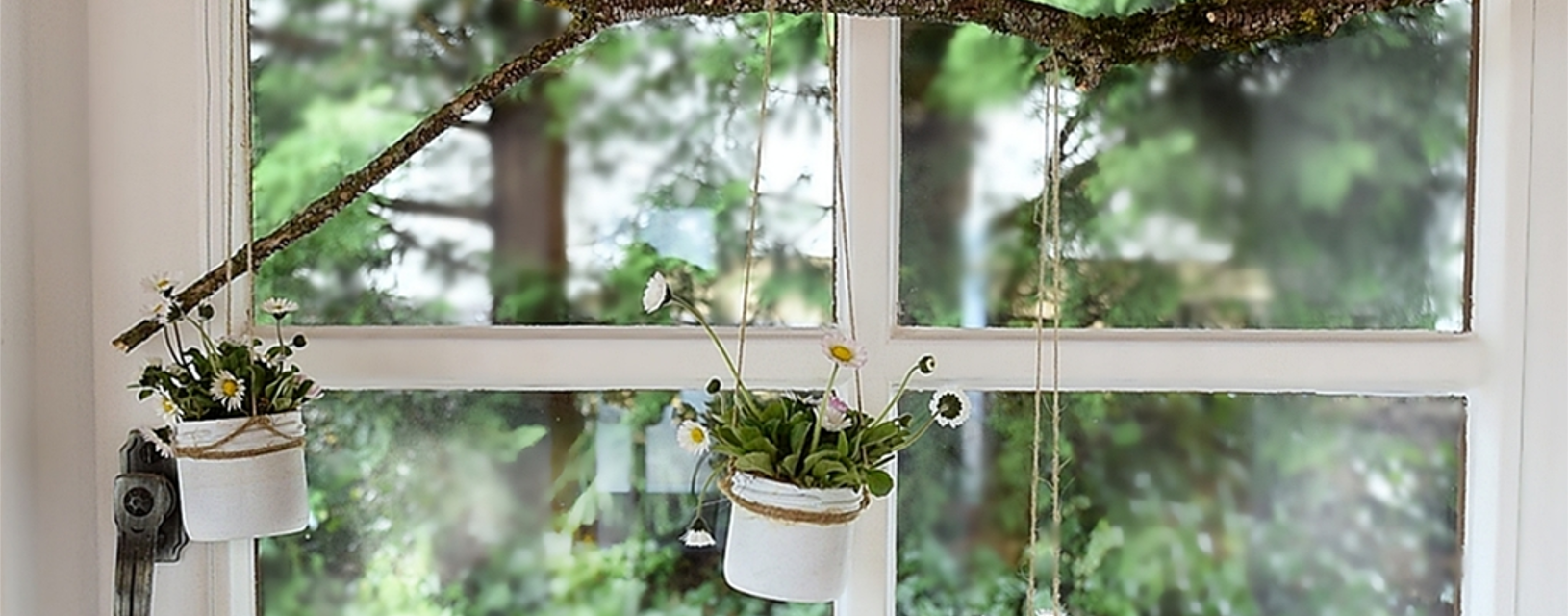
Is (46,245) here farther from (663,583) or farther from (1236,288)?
(1236,288)

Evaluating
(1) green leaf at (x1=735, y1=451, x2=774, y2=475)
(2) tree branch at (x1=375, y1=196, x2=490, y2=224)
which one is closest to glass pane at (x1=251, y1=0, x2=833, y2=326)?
(2) tree branch at (x1=375, y1=196, x2=490, y2=224)

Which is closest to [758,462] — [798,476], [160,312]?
[798,476]

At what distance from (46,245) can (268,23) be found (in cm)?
25

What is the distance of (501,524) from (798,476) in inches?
13.4

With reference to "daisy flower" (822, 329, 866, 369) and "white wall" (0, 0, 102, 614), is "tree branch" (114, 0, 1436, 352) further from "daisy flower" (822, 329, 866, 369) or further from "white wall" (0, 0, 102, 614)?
"daisy flower" (822, 329, 866, 369)

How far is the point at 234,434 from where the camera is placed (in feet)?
2.71

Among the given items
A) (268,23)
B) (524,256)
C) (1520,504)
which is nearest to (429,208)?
(524,256)

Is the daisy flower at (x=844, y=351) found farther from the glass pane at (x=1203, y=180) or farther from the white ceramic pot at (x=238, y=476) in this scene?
the white ceramic pot at (x=238, y=476)

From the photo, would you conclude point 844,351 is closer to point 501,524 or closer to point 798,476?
point 798,476

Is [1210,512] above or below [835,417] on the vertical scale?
below

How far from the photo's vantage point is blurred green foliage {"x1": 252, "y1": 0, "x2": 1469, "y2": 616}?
973 millimetres

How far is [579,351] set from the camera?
957 mm

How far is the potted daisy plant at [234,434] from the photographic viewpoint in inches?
32.6

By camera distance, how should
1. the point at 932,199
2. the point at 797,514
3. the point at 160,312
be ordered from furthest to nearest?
the point at 932,199
the point at 160,312
the point at 797,514
